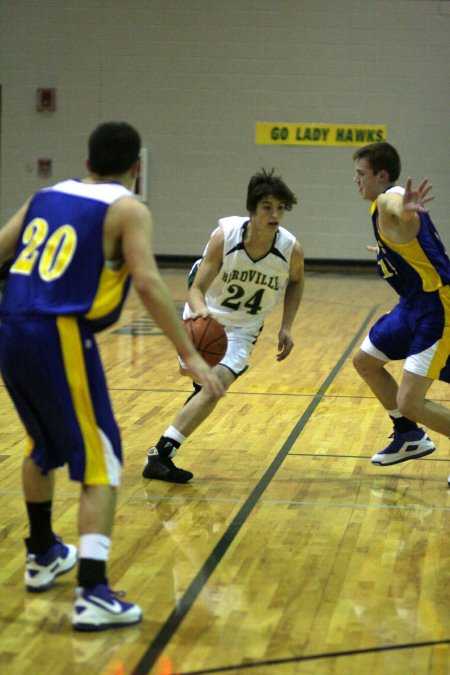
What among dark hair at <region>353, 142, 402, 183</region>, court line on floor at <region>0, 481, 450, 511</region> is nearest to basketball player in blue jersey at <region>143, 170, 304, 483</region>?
court line on floor at <region>0, 481, 450, 511</region>

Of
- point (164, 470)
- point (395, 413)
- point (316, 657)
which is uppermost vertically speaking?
point (316, 657)

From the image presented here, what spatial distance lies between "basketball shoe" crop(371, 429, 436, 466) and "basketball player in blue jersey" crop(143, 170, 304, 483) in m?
0.70

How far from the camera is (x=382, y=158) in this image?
4.65 metres

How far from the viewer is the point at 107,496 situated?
309 cm

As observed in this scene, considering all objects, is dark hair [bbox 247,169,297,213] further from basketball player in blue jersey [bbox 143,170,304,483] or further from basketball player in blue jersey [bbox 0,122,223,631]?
basketball player in blue jersey [bbox 0,122,223,631]

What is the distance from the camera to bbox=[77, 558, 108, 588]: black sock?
10.1ft

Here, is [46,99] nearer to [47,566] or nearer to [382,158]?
[382,158]

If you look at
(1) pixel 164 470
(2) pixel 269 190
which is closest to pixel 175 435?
(1) pixel 164 470

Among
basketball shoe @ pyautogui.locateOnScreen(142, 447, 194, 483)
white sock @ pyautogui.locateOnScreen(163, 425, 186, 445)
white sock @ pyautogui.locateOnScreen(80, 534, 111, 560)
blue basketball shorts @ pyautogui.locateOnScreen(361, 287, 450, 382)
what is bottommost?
basketball shoe @ pyautogui.locateOnScreen(142, 447, 194, 483)

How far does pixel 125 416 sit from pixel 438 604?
10.5ft

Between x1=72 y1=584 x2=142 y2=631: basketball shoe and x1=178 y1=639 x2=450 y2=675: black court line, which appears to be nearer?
x1=178 y1=639 x2=450 y2=675: black court line

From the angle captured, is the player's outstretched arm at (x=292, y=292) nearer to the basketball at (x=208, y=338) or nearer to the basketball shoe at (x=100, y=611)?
the basketball at (x=208, y=338)

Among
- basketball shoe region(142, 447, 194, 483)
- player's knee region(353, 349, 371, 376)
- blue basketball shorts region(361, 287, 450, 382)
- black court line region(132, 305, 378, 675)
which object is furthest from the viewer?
player's knee region(353, 349, 371, 376)

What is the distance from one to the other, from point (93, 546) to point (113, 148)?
→ 3.98 ft
